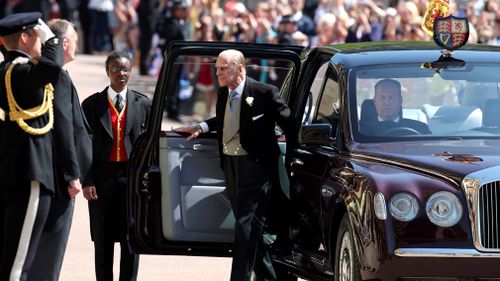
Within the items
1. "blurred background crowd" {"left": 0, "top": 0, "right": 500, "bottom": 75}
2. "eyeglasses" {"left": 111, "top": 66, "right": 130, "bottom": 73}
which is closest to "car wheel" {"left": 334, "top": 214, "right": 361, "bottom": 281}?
"eyeglasses" {"left": 111, "top": 66, "right": 130, "bottom": 73}

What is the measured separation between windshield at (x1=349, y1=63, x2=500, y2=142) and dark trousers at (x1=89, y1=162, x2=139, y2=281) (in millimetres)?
1873

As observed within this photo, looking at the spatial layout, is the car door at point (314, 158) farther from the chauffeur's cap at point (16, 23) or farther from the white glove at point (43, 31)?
the chauffeur's cap at point (16, 23)

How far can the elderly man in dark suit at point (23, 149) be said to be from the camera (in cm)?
817

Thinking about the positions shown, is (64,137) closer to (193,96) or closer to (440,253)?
(440,253)

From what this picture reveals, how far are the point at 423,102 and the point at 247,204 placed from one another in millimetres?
1250

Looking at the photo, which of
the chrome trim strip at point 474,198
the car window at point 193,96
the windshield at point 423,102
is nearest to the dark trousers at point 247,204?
the windshield at point 423,102

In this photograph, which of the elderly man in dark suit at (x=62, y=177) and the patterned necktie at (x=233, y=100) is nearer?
the elderly man in dark suit at (x=62, y=177)

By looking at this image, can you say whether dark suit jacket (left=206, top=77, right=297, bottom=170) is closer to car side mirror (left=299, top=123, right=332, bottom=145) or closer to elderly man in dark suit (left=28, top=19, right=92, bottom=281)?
car side mirror (left=299, top=123, right=332, bottom=145)

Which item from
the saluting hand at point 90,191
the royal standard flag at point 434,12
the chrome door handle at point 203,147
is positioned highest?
the royal standard flag at point 434,12

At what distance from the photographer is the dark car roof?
980cm

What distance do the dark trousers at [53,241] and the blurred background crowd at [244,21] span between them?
11.6 metres

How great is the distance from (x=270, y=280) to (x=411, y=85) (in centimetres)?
158

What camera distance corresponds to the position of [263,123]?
998 cm

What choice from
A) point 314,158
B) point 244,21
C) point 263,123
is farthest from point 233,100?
point 244,21
